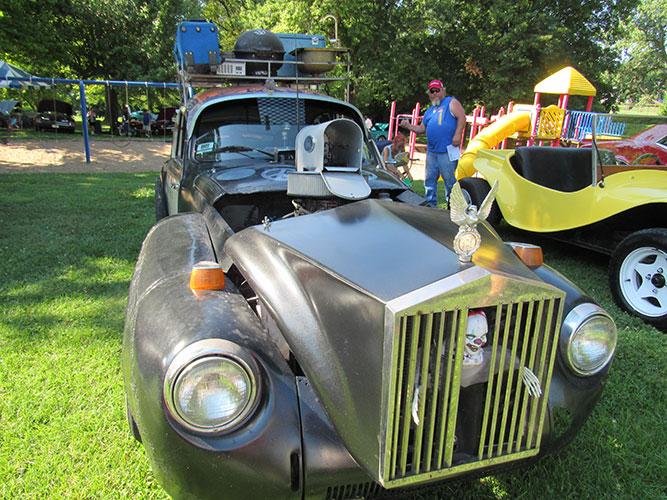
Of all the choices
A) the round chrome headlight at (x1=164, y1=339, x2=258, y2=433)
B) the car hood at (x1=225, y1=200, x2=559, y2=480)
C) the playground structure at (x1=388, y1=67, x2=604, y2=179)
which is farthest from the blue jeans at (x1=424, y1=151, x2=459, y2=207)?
the round chrome headlight at (x1=164, y1=339, x2=258, y2=433)

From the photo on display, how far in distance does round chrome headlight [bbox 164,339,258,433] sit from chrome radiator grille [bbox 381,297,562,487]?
503 millimetres

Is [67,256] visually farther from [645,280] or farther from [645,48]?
[645,48]

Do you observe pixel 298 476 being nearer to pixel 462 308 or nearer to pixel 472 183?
pixel 462 308

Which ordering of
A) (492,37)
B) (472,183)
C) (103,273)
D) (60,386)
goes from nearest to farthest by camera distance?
1. (60,386)
2. (103,273)
3. (472,183)
4. (492,37)

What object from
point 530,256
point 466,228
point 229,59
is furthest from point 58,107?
point 466,228

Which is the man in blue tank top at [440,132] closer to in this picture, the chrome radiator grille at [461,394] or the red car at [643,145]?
the red car at [643,145]

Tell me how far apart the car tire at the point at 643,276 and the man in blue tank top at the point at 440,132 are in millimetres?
2526

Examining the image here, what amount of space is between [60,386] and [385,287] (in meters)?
2.35

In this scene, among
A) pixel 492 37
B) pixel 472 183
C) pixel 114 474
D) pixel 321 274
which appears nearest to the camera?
pixel 321 274

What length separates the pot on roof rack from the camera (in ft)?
17.8

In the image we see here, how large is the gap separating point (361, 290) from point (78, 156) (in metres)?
15.7

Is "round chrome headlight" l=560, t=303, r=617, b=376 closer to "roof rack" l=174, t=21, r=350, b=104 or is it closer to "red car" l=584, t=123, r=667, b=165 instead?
"roof rack" l=174, t=21, r=350, b=104

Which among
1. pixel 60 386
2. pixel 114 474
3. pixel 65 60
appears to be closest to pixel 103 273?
pixel 60 386

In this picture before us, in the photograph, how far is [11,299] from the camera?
3.88 m
